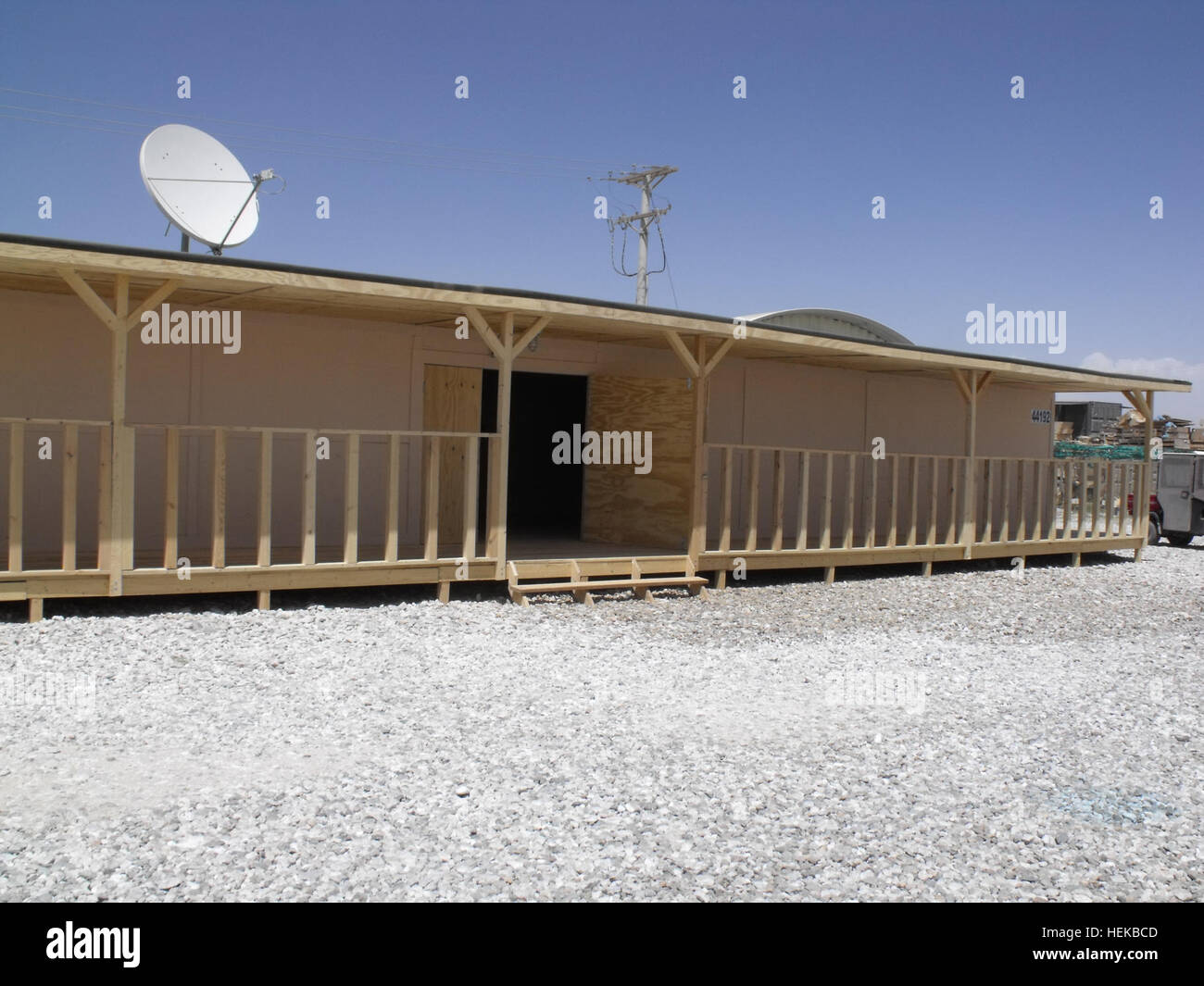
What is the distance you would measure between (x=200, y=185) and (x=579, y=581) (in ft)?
16.0

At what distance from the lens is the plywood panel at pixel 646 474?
11.0 metres

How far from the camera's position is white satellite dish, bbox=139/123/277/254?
877cm

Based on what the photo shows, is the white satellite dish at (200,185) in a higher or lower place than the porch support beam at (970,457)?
higher

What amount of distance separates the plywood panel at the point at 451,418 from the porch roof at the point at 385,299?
1.85ft

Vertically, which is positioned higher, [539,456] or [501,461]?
[539,456]

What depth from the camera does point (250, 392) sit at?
9453 mm

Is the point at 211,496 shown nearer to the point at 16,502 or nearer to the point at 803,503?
the point at 16,502

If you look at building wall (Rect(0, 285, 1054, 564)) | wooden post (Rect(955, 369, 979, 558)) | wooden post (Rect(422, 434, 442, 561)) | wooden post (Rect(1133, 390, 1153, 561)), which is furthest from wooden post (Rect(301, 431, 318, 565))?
wooden post (Rect(1133, 390, 1153, 561))

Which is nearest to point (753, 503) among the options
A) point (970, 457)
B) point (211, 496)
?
point (970, 457)

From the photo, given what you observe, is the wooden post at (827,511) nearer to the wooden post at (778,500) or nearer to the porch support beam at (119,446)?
the wooden post at (778,500)

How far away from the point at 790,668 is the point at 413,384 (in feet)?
16.6

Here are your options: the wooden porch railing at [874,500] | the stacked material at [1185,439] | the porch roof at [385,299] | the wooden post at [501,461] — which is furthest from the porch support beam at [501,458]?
the stacked material at [1185,439]

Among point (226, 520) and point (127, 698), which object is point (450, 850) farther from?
point (226, 520)
